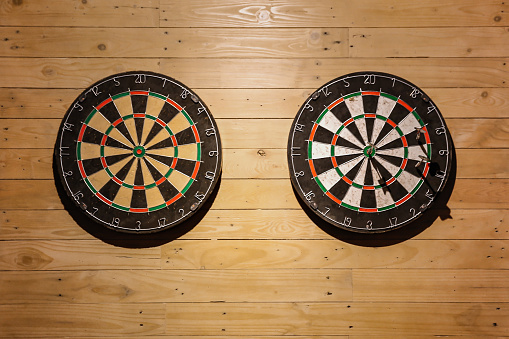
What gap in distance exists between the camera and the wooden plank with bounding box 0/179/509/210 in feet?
7.23

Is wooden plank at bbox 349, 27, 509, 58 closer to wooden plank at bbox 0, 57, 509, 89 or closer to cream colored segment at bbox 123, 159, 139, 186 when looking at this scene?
wooden plank at bbox 0, 57, 509, 89

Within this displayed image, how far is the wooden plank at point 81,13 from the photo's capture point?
2236mm

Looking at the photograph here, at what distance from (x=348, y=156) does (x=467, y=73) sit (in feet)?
2.65

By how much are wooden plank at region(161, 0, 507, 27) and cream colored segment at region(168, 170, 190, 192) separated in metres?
0.79

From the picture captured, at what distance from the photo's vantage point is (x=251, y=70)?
2.25 metres

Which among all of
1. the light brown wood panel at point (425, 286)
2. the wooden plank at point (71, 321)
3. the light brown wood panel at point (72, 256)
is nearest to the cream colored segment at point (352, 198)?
the light brown wood panel at point (425, 286)

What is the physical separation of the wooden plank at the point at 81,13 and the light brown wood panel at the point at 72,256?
3.74 feet

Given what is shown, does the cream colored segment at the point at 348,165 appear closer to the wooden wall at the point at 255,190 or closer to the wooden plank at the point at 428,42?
the wooden wall at the point at 255,190

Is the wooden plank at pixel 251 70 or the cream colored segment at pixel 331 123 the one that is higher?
the wooden plank at pixel 251 70

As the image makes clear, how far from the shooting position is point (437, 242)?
223cm

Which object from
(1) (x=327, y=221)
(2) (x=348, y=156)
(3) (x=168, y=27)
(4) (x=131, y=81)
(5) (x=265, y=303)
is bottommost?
(5) (x=265, y=303)

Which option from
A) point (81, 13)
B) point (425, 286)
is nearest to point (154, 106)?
point (81, 13)

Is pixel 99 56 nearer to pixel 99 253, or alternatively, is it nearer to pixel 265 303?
pixel 99 253

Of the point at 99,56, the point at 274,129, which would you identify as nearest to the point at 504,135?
the point at 274,129
